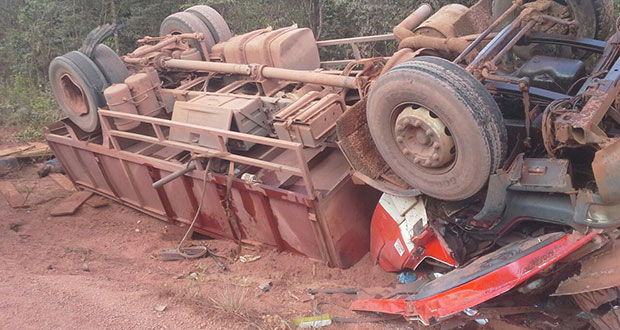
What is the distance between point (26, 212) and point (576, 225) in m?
6.58

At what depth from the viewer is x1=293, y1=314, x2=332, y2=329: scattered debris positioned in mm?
3607

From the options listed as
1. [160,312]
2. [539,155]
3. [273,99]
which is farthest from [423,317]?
[273,99]

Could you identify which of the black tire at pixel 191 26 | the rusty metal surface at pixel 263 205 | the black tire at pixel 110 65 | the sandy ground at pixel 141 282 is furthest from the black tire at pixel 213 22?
the sandy ground at pixel 141 282

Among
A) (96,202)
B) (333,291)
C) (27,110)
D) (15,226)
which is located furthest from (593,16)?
(27,110)

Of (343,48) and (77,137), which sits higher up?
(77,137)

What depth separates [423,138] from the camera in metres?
3.08

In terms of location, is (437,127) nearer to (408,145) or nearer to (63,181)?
(408,145)

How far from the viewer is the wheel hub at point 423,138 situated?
2.97m

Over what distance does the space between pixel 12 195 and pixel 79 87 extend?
2.26 m

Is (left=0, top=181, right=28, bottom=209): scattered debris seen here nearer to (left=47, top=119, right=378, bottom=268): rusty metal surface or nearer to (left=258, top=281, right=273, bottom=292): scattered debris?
(left=47, top=119, right=378, bottom=268): rusty metal surface

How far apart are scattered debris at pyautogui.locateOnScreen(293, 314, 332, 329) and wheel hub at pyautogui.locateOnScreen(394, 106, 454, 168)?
4.42 ft

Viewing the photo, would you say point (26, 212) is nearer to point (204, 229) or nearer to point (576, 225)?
point (204, 229)

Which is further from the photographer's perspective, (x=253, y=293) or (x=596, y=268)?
(x=253, y=293)

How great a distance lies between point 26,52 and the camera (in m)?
13.0
